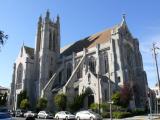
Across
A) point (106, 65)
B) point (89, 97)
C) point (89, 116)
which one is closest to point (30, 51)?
point (106, 65)

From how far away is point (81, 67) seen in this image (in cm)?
5738

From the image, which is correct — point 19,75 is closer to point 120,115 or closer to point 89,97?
point 89,97

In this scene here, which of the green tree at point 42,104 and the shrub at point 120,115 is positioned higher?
the green tree at point 42,104

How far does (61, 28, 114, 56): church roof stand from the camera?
60412mm

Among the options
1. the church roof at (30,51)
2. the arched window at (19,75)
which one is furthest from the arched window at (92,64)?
the arched window at (19,75)

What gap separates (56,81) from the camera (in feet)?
203

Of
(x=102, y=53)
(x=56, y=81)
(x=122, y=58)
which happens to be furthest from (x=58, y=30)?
(x=122, y=58)

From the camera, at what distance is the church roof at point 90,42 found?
2378 inches

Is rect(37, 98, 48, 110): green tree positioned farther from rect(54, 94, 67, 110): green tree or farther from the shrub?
the shrub

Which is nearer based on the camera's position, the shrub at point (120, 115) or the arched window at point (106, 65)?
the shrub at point (120, 115)

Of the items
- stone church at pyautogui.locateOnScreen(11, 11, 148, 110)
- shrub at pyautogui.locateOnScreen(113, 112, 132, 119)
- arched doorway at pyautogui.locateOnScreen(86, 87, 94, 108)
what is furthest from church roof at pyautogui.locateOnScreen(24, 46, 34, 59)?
shrub at pyautogui.locateOnScreen(113, 112, 132, 119)

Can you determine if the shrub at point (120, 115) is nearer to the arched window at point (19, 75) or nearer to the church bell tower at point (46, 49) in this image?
the church bell tower at point (46, 49)

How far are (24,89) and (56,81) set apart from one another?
8.44 meters

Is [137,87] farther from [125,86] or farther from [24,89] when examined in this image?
[24,89]
